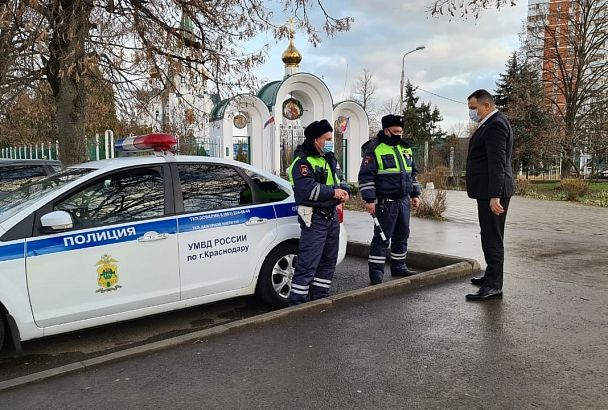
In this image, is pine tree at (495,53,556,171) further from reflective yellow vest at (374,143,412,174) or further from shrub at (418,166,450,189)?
reflective yellow vest at (374,143,412,174)

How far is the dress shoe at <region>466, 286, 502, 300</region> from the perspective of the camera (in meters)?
5.21

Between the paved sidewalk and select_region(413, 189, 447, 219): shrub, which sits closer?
the paved sidewalk

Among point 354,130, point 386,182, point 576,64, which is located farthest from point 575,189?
point 386,182

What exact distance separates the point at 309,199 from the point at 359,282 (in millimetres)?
1898

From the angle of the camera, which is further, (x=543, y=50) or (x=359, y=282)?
(x=543, y=50)

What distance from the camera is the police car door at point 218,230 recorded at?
4633 mm

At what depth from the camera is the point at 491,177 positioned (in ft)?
16.4

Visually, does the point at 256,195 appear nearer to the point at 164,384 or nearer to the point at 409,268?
the point at 164,384

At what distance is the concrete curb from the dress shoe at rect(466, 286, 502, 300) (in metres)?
0.67

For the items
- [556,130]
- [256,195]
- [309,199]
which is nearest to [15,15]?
[256,195]

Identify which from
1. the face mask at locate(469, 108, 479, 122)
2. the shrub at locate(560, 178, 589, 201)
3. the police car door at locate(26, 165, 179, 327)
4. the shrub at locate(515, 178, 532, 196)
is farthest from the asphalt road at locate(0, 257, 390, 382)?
the shrub at locate(515, 178, 532, 196)

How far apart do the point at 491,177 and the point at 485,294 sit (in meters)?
1.19

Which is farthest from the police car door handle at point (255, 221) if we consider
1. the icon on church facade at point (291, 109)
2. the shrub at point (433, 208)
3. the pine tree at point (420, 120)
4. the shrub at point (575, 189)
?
the pine tree at point (420, 120)

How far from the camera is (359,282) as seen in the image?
6406 mm
